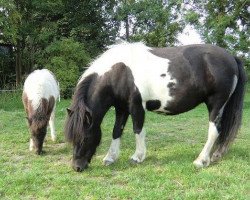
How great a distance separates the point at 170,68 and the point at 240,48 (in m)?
11.4

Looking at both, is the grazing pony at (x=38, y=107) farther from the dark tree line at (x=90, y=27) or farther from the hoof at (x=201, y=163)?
the dark tree line at (x=90, y=27)

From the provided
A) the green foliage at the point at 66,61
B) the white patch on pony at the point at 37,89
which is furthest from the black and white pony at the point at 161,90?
the green foliage at the point at 66,61

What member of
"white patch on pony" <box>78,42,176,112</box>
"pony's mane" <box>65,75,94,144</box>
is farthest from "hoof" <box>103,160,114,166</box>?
"white patch on pony" <box>78,42,176,112</box>

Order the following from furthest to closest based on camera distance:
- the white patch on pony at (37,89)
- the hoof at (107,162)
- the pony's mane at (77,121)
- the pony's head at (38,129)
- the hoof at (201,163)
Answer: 1. the white patch on pony at (37,89)
2. the pony's head at (38,129)
3. the hoof at (107,162)
4. the hoof at (201,163)
5. the pony's mane at (77,121)

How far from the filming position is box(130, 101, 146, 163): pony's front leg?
5508 mm

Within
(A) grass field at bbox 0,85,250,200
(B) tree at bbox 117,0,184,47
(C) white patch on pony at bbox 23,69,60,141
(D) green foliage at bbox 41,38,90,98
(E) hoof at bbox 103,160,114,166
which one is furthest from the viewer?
(B) tree at bbox 117,0,184,47

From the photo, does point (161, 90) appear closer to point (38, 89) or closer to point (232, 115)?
point (232, 115)

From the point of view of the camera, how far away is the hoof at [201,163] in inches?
211

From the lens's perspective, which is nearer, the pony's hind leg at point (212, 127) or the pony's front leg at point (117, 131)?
the pony's hind leg at point (212, 127)

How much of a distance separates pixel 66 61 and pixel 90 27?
14.3ft

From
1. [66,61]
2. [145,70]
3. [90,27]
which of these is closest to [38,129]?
[145,70]

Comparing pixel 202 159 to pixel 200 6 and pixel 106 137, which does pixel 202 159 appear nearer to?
pixel 106 137

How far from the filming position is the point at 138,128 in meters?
5.62

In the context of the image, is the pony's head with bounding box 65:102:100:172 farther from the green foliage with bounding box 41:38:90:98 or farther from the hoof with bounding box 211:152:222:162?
the green foliage with bounding box 41:38:90:98
